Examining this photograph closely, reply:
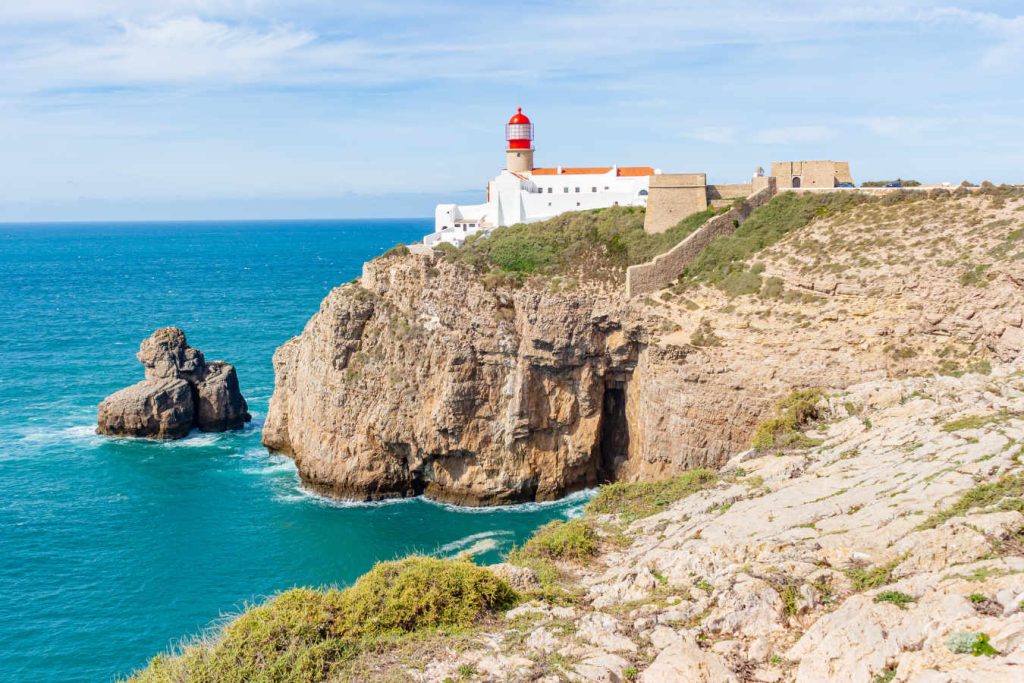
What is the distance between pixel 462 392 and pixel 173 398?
828 inches

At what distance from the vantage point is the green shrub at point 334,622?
13188 millimetres

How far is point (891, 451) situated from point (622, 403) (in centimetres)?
2256

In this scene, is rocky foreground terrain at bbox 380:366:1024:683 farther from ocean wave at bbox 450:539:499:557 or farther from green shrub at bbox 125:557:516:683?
ocean wave at bbox 450:539:499:557

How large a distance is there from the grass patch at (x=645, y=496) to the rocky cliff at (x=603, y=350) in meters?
10.5

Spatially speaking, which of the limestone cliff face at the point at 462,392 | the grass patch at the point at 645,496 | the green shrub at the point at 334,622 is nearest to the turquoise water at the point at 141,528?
the limestone cliff face at the point at 462,392

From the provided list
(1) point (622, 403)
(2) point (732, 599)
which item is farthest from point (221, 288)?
(2) point (732, 599)

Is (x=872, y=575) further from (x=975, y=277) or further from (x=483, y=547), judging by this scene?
(x=483, y=547)

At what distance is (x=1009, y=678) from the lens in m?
8.88

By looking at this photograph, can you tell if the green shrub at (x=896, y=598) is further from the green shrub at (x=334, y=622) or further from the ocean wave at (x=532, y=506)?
the ocean wave at (x=532, y=506)

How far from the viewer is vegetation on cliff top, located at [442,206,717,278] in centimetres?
4344

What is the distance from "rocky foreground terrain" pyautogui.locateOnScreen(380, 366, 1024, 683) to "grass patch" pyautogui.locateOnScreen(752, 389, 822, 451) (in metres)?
3.89

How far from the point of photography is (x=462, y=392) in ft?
133

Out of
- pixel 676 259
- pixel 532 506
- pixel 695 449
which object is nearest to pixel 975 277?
pixel 695 449

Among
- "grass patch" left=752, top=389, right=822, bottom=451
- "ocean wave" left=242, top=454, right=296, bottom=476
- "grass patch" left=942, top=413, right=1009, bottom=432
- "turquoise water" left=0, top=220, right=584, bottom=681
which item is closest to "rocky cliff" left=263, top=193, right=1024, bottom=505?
"ocean wave" left=242, top=454, right=296, bottom=476
